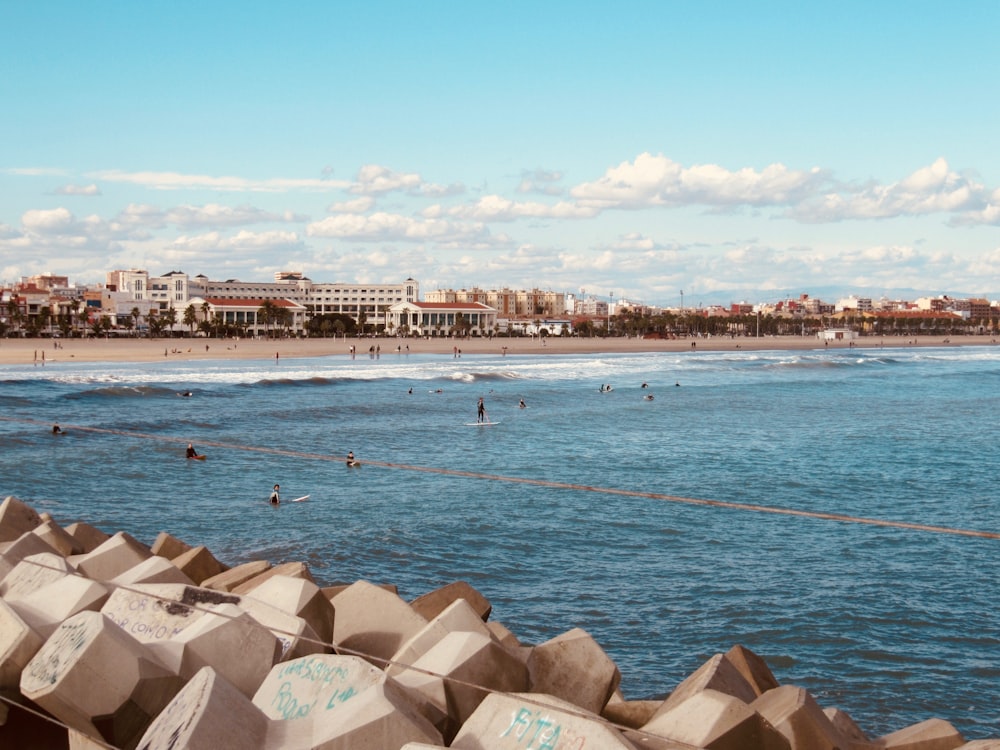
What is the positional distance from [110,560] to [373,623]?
3629 mm

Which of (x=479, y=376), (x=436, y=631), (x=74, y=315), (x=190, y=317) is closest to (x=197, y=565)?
(x=436, y=631)

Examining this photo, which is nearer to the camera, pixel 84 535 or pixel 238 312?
pixel 84 535

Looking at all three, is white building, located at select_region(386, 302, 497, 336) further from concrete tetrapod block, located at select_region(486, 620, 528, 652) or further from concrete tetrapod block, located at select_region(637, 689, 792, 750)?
concrete tetrapod block, located at select_region(637, 689, 792, 750)

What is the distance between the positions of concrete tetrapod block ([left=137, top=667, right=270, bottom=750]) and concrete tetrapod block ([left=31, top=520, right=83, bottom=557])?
21.7 ft

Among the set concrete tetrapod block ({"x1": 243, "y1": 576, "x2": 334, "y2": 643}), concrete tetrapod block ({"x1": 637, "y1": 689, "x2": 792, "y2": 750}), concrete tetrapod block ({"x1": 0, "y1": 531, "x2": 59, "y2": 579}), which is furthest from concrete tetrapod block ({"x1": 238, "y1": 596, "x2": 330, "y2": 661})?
concrete tetrapod block ({"x1": 0, "y1": 531, "x2": 59, "y2": 579})

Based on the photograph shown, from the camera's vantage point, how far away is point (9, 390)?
52.1m

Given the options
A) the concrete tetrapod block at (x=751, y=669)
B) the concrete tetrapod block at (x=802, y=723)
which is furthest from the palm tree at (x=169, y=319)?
the concrete tetrapod block at (x=802, y=723)

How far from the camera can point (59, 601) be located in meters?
8.30

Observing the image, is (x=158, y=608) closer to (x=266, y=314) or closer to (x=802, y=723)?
(x=802, y=723)

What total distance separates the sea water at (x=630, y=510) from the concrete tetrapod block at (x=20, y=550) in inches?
73.3

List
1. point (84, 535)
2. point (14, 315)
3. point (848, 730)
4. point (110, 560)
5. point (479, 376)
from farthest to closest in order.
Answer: point (14, 315) < point (479, 376) < point (84, 535) < point (110, 560) < point (848, 730)

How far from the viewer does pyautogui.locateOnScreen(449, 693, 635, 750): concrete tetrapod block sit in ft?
17.8

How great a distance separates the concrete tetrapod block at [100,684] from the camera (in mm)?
6406

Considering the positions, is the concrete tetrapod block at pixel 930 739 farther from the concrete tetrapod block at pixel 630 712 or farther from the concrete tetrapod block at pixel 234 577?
the concrete tetrapod block at pixel 234 577
